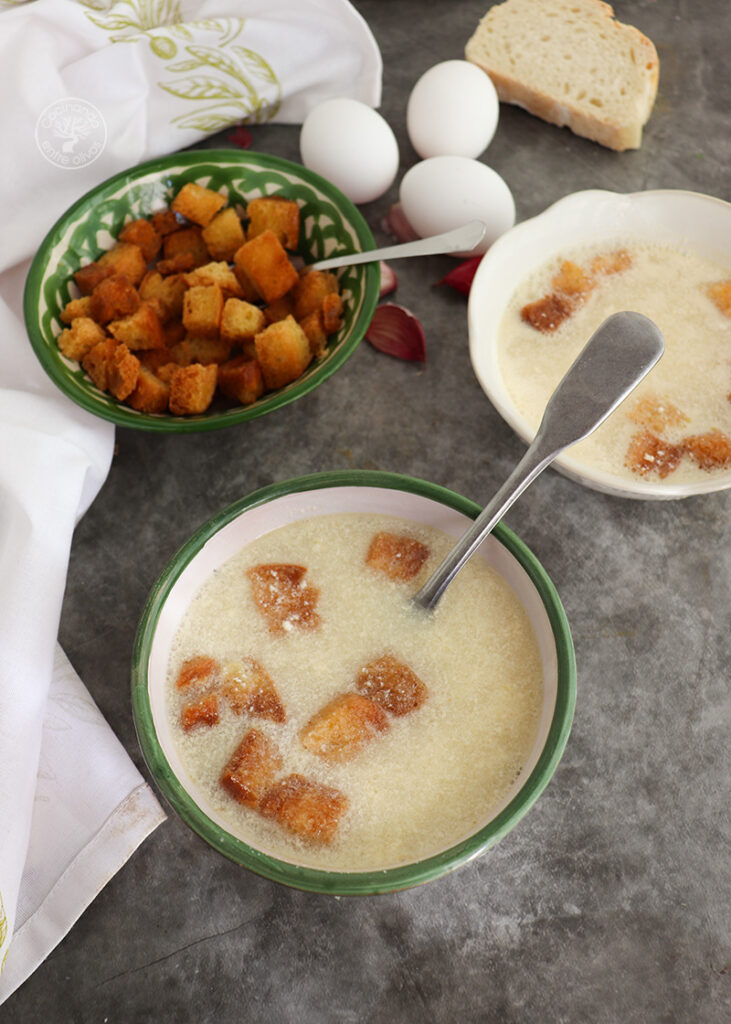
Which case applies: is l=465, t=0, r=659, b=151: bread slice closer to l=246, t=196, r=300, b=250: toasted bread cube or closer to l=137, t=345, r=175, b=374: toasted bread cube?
l=246, t=196, r=300, b=250: toasted bread cube

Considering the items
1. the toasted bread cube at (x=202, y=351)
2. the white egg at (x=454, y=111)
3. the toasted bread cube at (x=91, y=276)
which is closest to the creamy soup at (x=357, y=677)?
the toasted bread cube at (x=202, y=351)

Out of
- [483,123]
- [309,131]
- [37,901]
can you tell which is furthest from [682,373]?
[37,901]

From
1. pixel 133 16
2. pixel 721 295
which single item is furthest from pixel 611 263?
pixel 133 16

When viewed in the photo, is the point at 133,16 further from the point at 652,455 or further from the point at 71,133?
the point at 652,455

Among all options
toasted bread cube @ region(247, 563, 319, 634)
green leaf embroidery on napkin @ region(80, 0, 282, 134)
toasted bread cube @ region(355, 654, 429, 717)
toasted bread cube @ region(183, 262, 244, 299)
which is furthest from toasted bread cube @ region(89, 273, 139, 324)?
toasted bread cube @ region(355, 654, 429, 717)

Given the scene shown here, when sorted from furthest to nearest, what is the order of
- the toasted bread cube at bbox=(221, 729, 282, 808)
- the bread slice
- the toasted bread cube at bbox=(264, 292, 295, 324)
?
the bread slice, the toasted bread cube at bbox=(264, 292, 295, 324), the toasted bread cube at bbox=(221, 729, 282, 808)

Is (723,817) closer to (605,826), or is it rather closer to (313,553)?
(605,826)
